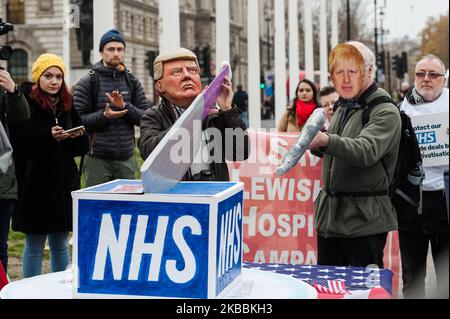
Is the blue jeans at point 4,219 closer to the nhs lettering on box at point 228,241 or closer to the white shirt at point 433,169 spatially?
the white shirt at point 433,169

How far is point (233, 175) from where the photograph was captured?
622 cm

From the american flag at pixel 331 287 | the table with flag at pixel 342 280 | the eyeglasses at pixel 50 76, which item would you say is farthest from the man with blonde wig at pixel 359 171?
the eyeglasses at pixel 50 76

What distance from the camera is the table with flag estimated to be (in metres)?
2.80

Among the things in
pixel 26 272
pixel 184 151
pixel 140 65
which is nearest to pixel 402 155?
pixel 184 151

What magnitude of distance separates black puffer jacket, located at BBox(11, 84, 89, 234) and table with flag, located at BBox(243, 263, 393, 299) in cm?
271

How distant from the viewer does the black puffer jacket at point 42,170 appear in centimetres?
561

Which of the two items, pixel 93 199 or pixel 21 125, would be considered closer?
pixel 93 199

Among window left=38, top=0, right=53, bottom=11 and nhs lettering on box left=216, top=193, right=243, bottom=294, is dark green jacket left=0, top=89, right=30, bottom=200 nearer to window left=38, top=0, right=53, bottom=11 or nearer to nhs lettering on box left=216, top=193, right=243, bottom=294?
nhs lettering on box left=216, top=193, right=243, bottom=294

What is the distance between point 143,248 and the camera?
2479 mm

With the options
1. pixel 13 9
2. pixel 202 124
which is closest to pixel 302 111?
pixel 202 124

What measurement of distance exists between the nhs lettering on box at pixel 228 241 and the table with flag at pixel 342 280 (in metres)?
0.31

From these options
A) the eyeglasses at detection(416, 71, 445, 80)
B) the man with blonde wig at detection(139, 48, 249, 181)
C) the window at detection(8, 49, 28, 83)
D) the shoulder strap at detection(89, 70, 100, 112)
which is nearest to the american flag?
the man with blonde wig at detection(139, 48, 249, 181)
